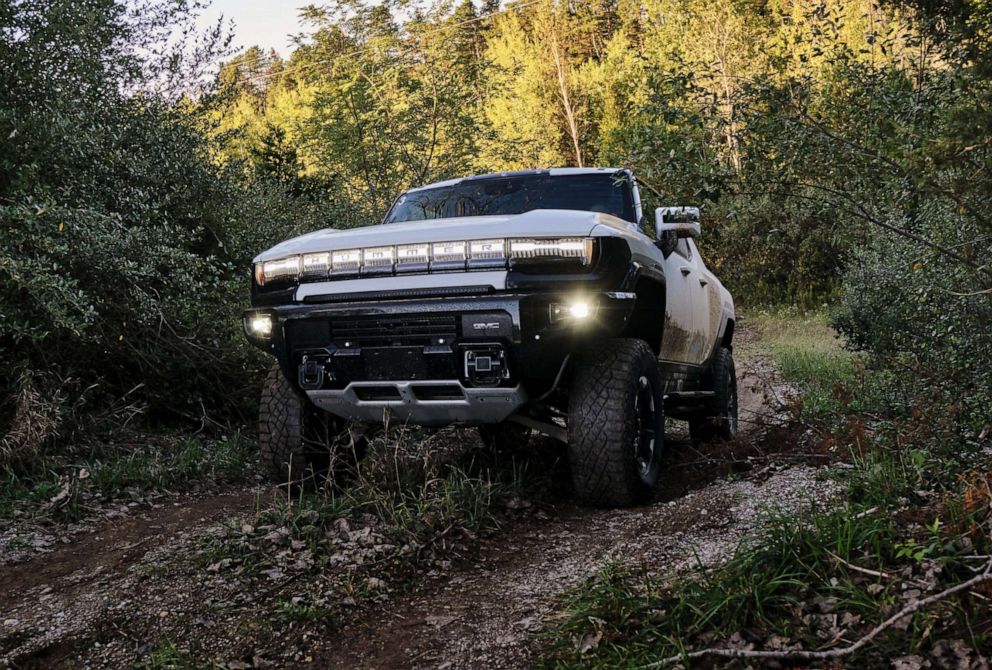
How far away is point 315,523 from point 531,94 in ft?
122

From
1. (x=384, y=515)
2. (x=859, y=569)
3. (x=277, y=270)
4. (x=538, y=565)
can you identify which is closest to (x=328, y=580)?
(x=384, y=515)

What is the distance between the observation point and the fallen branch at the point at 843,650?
237 centimetres

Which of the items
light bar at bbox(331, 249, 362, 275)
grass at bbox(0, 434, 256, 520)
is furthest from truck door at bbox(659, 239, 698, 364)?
grass at bbox(0, 434, 256, 520)

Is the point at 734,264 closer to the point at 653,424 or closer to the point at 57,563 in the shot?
the point at 653,424

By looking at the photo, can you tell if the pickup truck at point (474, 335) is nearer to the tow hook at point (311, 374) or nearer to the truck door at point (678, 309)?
the tow hook at point (311, 374)

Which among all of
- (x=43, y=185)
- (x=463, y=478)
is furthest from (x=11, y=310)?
(x=463, y=478)

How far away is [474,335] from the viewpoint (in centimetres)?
406

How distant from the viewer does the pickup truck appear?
4.02 meters

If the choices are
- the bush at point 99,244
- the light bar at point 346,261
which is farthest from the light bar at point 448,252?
the bush at point 99,244

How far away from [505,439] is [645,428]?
125 centimetres

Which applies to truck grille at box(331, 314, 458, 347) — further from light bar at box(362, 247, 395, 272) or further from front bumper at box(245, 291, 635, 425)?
light bar at box(362, 247, 395, 272)

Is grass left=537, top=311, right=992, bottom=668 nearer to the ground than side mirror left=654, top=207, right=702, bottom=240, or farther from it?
nearer to the ground

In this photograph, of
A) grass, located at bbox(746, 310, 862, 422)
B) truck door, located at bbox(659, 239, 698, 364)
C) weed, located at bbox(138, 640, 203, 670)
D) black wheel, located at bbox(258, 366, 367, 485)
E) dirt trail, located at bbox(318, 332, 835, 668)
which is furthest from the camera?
grass, located at bbox(746, 310, 862, 422)

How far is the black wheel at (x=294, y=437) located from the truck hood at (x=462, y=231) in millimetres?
765
